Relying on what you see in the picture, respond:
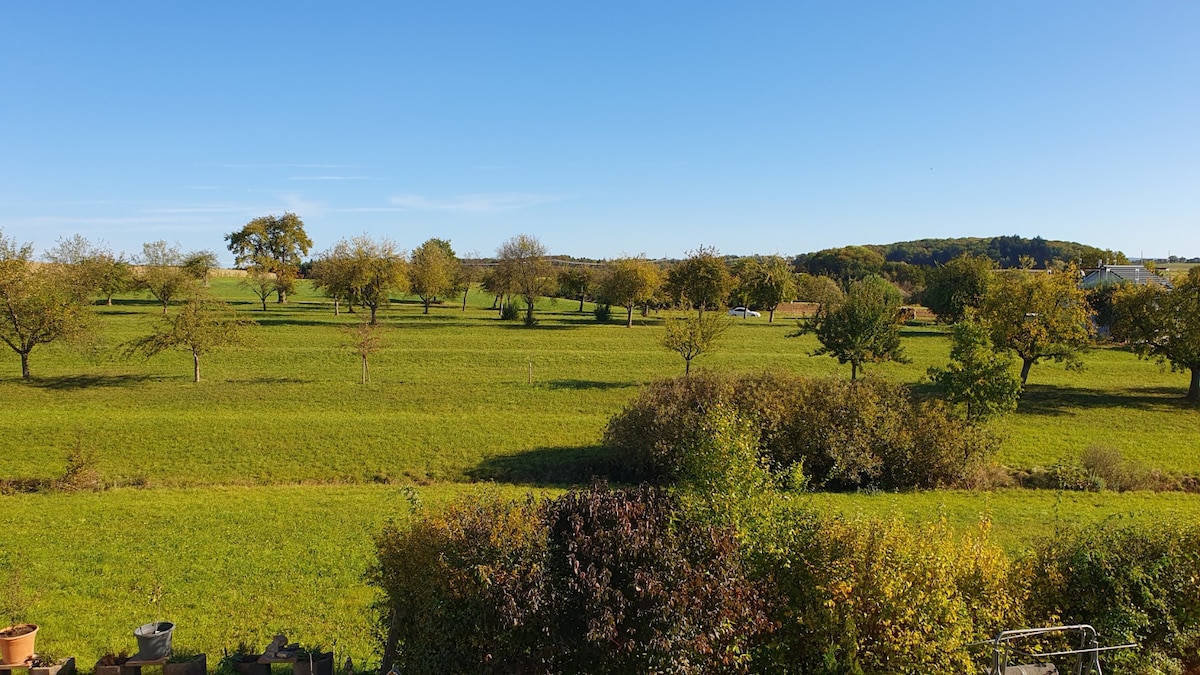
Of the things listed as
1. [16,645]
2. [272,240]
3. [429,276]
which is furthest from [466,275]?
[16,645]

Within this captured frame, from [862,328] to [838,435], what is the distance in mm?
12578

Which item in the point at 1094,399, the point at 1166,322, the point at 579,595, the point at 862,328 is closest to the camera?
the point at 579,595

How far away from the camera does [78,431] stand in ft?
78.1

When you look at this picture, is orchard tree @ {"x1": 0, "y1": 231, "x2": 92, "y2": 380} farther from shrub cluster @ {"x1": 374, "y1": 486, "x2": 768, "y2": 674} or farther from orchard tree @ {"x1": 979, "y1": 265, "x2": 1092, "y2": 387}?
orchard tree @ {"x1": 979, "y1": 265, "x2": 1092, "y2": 387}

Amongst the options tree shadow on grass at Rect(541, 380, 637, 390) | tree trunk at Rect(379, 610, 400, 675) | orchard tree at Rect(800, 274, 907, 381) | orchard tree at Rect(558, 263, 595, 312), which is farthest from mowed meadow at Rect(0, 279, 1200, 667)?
orchard tree at Rect(558, 263, 595, 312)

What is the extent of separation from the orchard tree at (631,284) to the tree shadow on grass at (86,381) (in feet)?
127

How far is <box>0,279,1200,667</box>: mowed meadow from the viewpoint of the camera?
1109 cm

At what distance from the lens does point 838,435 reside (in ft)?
68.5

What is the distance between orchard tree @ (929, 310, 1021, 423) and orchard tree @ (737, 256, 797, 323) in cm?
4706

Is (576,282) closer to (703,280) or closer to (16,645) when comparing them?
(703,280)

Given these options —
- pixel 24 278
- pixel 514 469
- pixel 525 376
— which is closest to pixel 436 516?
pixel 514 469

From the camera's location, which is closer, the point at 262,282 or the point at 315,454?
the point at 315,454

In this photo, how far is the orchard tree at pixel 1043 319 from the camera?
3422cm

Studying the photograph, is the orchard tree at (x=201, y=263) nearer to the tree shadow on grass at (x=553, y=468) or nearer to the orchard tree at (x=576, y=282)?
the orchard tree at (x=576, y=282)
